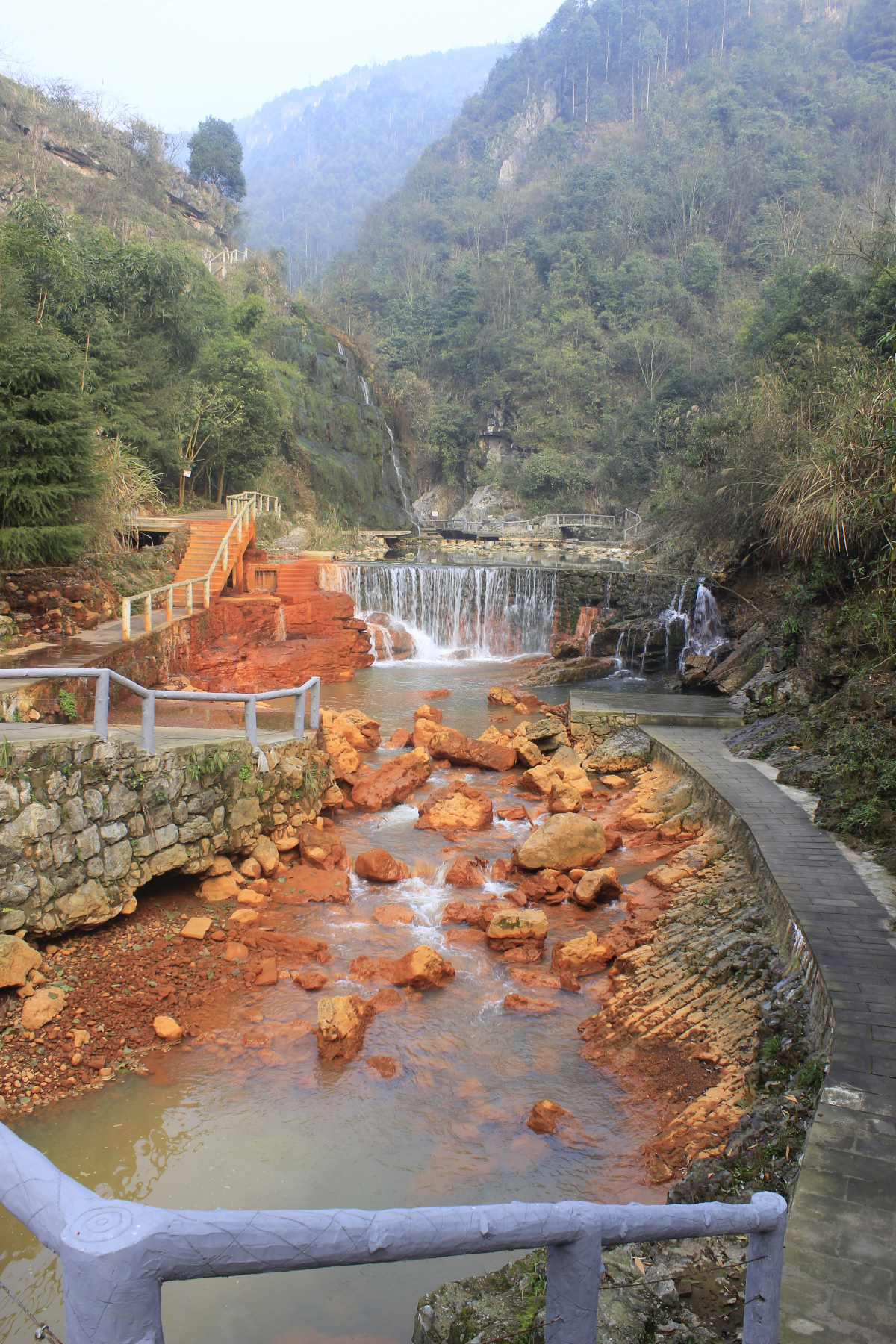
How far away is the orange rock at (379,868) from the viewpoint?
24.7ft

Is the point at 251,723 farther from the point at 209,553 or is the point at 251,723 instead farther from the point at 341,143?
the point at 341,143

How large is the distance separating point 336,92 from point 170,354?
165 m

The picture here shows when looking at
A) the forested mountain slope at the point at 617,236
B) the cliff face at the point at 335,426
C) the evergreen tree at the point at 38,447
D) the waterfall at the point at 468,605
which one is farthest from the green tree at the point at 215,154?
the evergreen tree at the point at 38,447

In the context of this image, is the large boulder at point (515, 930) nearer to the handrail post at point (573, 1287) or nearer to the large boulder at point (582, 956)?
the large boulder at point (582, 956)

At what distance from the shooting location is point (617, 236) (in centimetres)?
5362

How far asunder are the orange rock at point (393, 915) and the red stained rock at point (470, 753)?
415 cm

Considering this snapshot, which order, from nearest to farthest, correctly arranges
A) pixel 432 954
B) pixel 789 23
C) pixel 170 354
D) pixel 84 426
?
1. pixel 432 954
2. pixel 84 426
3. pixel 170 354
4. pixel 789 23

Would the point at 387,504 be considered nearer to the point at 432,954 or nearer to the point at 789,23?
the point at 432,954

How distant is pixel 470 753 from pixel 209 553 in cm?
885

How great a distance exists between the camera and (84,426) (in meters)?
12.0

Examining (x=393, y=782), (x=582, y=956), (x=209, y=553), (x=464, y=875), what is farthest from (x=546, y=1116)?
(x=209, y=553)

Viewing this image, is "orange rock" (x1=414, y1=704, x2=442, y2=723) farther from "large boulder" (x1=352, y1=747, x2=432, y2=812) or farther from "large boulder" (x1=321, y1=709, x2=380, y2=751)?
"large boulder" (x1=352, y1=747, x2=432, y2=812)

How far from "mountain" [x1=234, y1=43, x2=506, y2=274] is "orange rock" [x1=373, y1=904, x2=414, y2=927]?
8294 centimetres

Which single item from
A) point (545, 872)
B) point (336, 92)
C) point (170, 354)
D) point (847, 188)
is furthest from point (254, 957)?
point (336, 92)
